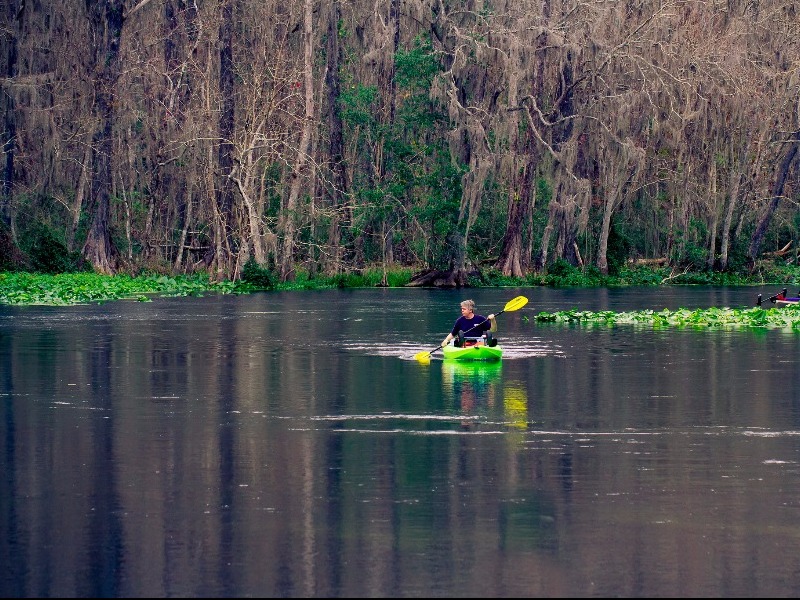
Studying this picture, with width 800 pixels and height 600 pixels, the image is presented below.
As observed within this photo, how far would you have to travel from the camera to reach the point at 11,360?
71.9ft

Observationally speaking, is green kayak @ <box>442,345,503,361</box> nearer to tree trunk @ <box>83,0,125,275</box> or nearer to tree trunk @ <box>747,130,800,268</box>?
tree trunk @ <box>83,0,125,275</box>

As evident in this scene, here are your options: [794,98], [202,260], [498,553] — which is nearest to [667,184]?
[794,98]

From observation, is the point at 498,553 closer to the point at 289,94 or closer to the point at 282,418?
the point at 282,418

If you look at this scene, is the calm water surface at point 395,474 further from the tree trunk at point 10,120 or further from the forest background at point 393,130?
the tree trunk at point 10,120

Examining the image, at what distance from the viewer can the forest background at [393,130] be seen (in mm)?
53000

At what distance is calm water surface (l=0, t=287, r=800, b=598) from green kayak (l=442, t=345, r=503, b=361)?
195mm

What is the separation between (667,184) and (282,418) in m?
45.2

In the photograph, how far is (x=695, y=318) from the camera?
105 ft

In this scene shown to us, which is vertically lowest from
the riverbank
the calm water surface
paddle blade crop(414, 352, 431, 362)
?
the calm water surface

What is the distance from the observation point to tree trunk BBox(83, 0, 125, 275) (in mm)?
51281

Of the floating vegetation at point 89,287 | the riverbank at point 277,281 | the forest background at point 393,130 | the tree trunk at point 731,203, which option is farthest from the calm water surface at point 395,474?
the tree trunk at point 731,203

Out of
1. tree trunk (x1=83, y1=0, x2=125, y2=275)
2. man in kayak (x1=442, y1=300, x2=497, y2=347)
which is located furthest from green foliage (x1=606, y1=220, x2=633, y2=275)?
man in kayak (x1=442, y1=300, x2=497, y2=347)

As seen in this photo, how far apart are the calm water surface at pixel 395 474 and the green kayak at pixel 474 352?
19cm

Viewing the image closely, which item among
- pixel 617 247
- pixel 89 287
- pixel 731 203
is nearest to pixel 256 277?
pixel 89 287
